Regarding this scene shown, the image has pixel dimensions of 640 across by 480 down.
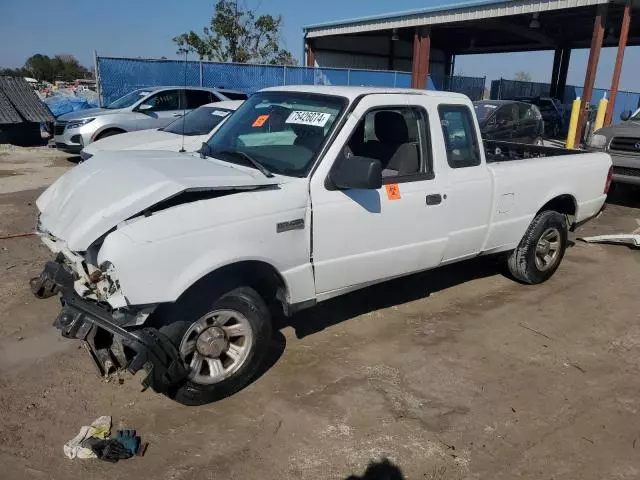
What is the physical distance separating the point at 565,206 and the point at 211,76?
14851 millimetres

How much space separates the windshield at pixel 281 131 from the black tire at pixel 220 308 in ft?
3.04

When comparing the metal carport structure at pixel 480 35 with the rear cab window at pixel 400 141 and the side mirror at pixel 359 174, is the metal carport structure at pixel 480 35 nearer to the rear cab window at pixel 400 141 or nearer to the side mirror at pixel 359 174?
the rear cab window at pixel 400 141

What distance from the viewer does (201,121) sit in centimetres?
991

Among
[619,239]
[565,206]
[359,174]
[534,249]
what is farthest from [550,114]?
[359,174]

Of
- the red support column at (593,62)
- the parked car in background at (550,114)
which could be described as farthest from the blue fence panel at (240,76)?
the parked car in background at (550,114)

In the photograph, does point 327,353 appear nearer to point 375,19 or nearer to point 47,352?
point 47,352

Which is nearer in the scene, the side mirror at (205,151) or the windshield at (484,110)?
the side mirror at (205,151)

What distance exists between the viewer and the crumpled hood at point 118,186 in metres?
3.10

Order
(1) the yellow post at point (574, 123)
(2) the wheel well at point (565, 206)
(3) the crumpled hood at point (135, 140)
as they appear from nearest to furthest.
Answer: (2) the wheel well at point (565, 206) → (3) the crumpled hood at point (135, 140) → (1) the yellow post at point (574, 123)

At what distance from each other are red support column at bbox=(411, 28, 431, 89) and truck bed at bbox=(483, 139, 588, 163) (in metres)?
15.5

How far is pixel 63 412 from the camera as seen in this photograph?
3.37 m

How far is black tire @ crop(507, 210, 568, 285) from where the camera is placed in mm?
5461

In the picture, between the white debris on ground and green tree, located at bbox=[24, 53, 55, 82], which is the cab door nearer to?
the white debris on ground

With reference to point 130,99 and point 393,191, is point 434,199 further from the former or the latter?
point 130,99
